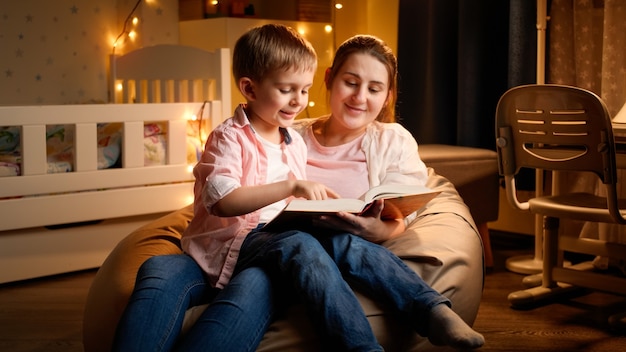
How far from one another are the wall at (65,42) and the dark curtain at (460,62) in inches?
56.4

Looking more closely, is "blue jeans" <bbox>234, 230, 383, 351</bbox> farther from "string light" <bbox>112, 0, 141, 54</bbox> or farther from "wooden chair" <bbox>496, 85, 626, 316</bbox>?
"string light" <bbox>112, 0, 141, 54</bbox>

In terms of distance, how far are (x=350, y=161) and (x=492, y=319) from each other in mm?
894

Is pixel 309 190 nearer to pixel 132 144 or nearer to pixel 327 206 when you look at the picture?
pixel 327 206

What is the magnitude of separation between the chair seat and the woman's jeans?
109 centimetres

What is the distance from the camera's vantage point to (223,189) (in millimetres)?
1833

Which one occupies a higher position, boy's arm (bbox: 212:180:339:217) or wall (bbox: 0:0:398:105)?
wall (bbox: 0:0:398:105)

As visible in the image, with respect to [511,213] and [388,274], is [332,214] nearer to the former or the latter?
[388,274]

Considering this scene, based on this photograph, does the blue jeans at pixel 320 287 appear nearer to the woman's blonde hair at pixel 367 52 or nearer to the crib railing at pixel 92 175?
the woman's blonde hair at pixel 367 52

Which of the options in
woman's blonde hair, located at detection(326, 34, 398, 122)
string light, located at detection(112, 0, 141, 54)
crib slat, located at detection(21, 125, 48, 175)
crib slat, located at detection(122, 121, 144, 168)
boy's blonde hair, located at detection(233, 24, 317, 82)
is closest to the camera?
boy's blonde hair, located at detection(233, 24, 317, 82)

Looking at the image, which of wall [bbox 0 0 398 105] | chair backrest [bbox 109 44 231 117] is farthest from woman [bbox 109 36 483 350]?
wall [bbox 0 0 398 105]

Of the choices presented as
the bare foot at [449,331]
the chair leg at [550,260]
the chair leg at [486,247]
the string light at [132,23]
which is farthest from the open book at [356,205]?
the string light at [132,23]

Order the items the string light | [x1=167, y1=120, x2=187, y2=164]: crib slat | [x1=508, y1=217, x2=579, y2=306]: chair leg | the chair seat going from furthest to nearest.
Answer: the string light < [x1=167, y1=120, x2=187, y2=164]: crib slat < [x1=508, y1=217, x2=579, y2=306]: chair leg < the chair seat

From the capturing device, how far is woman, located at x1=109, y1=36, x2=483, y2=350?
174 centimetres

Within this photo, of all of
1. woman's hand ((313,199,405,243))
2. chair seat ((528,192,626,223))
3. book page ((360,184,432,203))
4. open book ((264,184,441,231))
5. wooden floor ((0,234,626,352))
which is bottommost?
wooden floor ((0,234,626,352))
